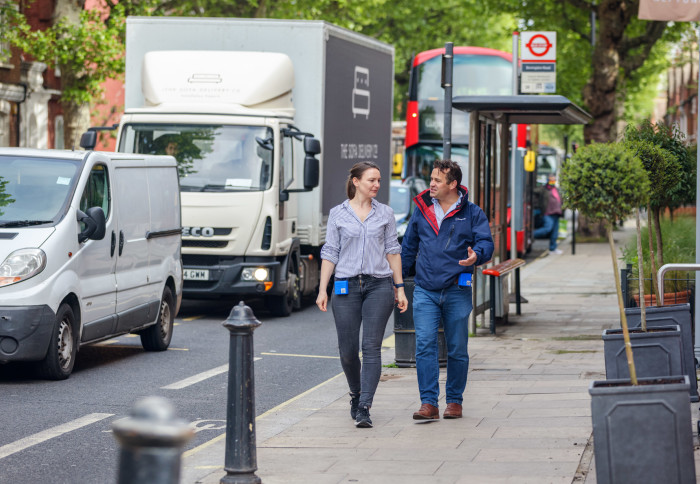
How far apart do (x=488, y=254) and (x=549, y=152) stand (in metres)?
45.7

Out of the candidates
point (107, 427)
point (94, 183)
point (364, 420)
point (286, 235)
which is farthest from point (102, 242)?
point (286, 235)

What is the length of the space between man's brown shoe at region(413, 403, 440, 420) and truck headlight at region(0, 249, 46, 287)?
348cm

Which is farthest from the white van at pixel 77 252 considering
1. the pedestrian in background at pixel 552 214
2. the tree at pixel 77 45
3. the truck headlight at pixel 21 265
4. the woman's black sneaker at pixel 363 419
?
the pedestrian in background at pixel 552 214

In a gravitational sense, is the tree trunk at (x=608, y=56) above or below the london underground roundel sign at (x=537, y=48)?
above

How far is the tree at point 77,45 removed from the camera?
24688 millimetres

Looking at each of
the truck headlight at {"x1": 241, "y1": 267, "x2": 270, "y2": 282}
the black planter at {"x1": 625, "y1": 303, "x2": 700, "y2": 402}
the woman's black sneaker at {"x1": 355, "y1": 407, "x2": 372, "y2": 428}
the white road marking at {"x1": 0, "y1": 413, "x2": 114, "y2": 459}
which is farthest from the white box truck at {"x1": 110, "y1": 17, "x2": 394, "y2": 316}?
the black planter at {"x1": 625, "y1": 303, "x2": 700, "y2": 402}

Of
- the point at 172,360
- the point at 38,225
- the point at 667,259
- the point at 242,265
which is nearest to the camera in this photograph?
the point at 38,225

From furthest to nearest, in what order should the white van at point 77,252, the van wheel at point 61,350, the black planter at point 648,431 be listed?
the van wheel at point 61,350, the white van at point 77,252, the black planter at point 648,431

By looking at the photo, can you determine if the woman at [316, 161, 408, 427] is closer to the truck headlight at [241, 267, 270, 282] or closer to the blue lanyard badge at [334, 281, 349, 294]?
the blue lanyard badge at [334, 281, 349, 294]

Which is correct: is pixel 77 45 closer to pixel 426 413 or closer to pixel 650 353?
pixel 426 413

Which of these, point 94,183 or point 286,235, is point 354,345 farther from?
point 286,235

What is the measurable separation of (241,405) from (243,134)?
938 cm

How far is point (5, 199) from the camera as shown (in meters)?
10.3

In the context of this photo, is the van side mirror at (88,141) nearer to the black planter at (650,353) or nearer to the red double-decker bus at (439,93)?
the black planter at (650,353)
